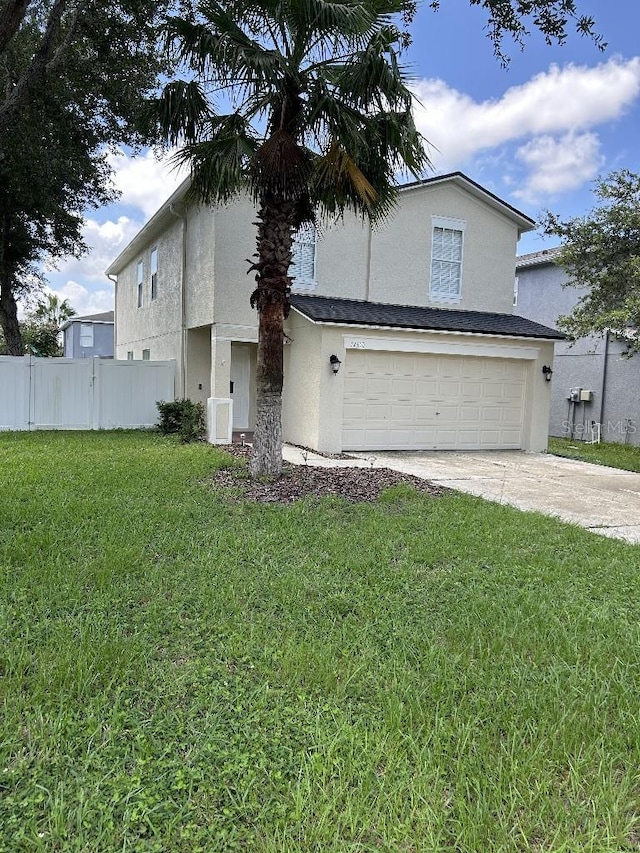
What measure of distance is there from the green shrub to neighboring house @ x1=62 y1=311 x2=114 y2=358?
2128 cm

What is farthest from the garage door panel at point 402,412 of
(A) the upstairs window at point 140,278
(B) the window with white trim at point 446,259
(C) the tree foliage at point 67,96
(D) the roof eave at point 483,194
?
(A) the upstairs window at point 140,278

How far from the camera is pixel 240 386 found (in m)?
16.4

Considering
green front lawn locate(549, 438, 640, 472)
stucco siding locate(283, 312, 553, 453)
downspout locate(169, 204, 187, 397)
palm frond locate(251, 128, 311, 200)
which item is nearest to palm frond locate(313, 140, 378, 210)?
palm frond locate(251, 128, 311, 200)

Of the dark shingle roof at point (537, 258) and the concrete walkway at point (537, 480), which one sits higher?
the dark shingle roof at point (537, 258)

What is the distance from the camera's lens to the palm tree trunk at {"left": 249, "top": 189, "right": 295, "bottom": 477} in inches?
361

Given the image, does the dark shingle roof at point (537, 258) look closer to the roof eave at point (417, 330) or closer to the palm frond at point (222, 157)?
the roof eave at point (417, 330)

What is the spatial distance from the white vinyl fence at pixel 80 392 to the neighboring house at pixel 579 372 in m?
12.2

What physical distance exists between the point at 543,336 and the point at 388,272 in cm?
425

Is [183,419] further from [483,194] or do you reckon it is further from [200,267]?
[483,194]

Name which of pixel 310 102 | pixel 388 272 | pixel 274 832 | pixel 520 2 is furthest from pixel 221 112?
pixel 274 832

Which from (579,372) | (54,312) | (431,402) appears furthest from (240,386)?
(54,312)

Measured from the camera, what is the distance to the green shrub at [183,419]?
1427 centimetres

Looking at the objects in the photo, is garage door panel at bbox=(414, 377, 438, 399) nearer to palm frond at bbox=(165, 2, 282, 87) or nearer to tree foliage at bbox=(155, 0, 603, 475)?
tree foliage at bbox=(155, 0, 603, 475)

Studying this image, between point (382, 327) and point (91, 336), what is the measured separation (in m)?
26.5
